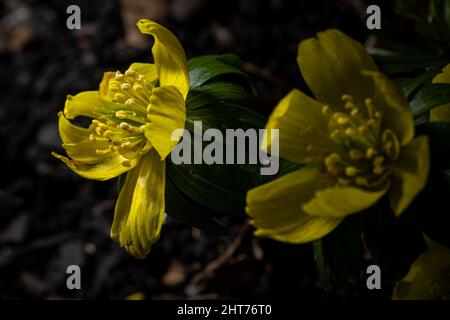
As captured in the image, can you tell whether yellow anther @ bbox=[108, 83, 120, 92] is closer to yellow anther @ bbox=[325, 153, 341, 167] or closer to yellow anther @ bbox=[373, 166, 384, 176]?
yellow anther @ bbox=[325, 153, 341, 167]

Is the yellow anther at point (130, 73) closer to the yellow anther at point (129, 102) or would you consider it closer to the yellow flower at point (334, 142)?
the yellow anther at point (129, 102)

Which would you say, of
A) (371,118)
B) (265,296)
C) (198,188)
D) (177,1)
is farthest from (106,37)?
(371,118)

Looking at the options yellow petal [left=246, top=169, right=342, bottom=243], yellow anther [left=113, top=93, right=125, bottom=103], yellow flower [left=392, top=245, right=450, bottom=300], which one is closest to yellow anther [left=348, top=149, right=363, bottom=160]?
yellow petal [left=246, top=169, right=342, bottom=243]

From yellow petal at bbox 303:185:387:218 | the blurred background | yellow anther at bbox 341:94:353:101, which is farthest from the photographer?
the blurred background

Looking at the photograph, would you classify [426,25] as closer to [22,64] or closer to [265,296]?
[265,296]

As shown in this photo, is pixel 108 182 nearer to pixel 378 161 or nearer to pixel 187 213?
pixel 187 213

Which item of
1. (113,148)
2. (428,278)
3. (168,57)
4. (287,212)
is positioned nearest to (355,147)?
(287,212)
